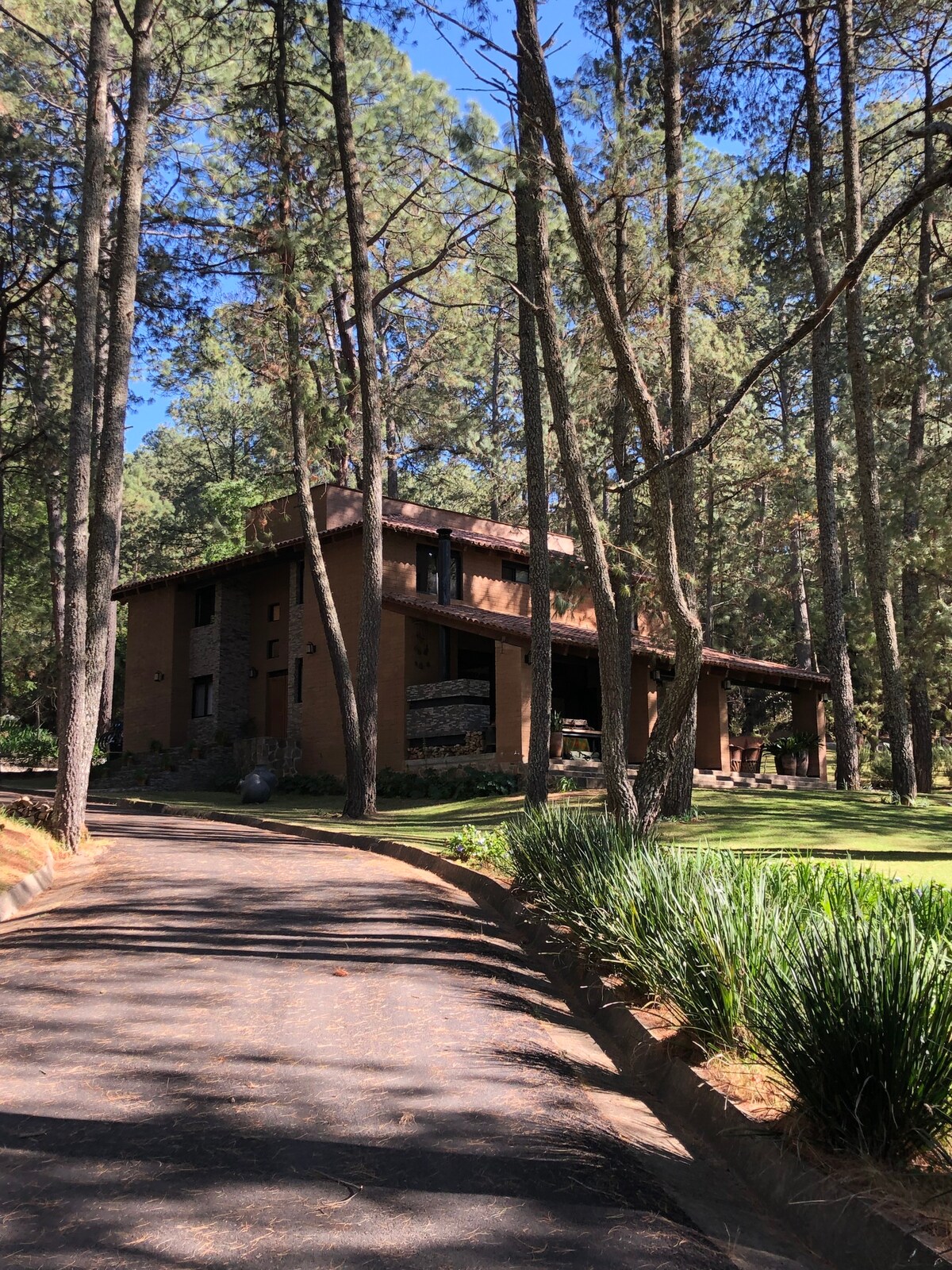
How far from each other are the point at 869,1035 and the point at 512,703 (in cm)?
1963

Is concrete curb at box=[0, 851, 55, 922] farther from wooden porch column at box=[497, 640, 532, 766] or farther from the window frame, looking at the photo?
the window frame

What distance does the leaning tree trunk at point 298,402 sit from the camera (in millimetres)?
20344

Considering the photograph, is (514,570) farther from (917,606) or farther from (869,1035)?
(869,1035)

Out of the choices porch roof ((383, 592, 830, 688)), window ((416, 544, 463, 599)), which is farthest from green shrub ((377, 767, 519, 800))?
window ((416, 544, 463, 599))

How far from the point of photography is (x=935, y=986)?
3.97 meters

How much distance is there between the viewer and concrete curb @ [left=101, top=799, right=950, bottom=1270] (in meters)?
3.28

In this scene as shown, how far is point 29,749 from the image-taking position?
34.2m

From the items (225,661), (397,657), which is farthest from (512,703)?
(225,661)

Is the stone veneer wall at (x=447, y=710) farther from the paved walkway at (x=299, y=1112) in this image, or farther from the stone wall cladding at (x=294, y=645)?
the paved walkway at (x=299, y=1112)

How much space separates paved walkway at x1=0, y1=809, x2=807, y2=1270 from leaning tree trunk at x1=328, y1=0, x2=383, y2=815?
1164cm

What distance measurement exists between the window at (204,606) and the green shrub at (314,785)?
8.00 m

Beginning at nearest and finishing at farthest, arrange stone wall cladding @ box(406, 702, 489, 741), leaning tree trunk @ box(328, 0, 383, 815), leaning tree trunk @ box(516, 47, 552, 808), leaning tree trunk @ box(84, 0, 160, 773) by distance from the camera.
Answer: leaning tree trunk @ box(84, 0, 160, 773)
leaning tree trunk @ box(516, 47, 552, 808)
leaning tree trunk @ box(328, 0, 383, 815)
stone wall cladding @ box(406, 702, 489, 741)

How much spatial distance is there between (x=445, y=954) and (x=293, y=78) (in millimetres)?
20969

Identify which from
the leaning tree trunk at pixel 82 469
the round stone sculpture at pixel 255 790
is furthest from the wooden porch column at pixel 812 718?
the leaning tree trunk at pixel 82 469
